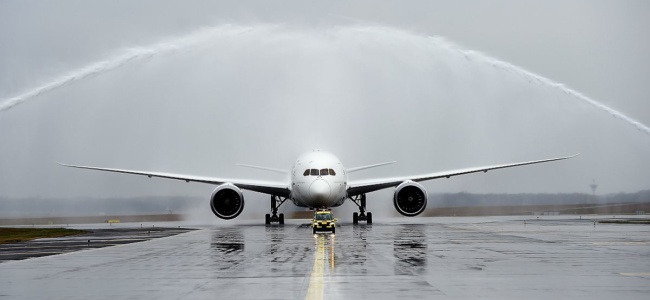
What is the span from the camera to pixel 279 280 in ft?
59.1

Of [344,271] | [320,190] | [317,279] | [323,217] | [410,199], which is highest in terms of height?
[320,190]

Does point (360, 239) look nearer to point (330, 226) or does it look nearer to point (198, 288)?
point (330, 226)

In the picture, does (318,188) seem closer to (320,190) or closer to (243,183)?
(320,190)

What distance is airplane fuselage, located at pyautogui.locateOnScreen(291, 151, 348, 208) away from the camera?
169ft

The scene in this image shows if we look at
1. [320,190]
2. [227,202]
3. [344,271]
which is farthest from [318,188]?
[344,271]

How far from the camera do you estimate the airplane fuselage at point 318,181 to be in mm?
51562

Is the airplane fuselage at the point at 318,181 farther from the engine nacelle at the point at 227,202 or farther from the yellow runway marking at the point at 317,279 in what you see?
the yellow runway marking at the point at 317,279

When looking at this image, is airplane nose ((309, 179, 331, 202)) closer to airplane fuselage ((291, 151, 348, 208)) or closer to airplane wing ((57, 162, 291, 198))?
airplane fuselage ((291, 151, 348, 208))

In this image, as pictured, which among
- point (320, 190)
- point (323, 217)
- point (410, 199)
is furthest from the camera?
point (410, 199)

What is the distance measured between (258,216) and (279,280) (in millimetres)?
58253

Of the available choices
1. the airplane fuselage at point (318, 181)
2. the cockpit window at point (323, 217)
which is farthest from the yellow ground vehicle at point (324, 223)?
the airplane fuselage at point (318, 181)

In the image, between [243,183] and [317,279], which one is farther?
[243,183]

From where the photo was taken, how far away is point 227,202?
5438cm

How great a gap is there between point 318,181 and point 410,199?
24.2 ft
